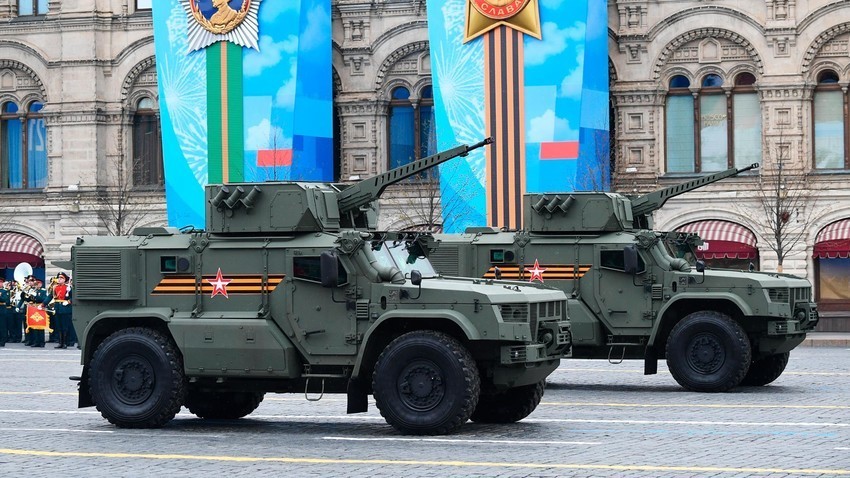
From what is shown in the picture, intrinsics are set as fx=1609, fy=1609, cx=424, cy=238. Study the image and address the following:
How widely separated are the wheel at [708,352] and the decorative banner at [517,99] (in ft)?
62.3

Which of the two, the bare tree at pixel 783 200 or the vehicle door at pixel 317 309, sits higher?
the bare tree at pixel 783 200

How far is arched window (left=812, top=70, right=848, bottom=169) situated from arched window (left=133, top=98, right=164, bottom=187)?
748 inches

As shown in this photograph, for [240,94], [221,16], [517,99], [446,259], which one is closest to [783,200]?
[517,99]

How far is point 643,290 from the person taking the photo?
22.4 meters

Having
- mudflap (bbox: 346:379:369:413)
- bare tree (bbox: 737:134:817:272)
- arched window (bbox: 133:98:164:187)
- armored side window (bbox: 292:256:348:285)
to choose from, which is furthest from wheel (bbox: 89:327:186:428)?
arched window (bbox: 133:98:164:187)

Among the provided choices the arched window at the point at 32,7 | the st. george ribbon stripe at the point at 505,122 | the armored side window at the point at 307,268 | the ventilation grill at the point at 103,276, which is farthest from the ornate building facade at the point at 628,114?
the ventilation grill at the point at 103,276

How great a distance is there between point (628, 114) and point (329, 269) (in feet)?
91.8

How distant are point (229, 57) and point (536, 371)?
28.9 meters

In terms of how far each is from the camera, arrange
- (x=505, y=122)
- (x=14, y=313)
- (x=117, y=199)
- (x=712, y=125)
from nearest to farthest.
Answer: (x=14, y=313), (x=505, y=122), (x=712, y=125), (x=117, y=199)

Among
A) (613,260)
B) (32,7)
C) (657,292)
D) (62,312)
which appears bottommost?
(62,312)

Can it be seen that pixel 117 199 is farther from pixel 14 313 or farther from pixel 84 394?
pixel 84 394

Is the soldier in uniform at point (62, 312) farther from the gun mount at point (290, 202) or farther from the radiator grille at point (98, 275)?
the gun mount at point (290, 202)

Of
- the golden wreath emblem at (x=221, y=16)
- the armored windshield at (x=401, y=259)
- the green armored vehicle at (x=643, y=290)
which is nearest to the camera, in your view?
the armored windshield at (x=401, y=259)

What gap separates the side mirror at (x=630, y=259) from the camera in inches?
872
